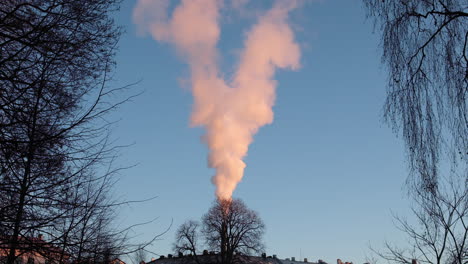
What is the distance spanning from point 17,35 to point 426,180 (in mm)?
5512

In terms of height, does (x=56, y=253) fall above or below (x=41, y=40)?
below

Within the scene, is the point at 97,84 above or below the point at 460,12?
below

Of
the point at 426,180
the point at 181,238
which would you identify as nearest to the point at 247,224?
the point at 181,238

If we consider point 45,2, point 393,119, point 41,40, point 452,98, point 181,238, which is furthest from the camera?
point 181,238


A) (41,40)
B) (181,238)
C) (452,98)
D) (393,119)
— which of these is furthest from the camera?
(181,238)

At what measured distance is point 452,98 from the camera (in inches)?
241

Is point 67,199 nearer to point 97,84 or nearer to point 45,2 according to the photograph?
point 97,84

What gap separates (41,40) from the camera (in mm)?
4637

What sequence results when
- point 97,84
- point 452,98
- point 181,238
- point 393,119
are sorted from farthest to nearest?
point 181,238, point 393,119, point 452,98, point 97,84

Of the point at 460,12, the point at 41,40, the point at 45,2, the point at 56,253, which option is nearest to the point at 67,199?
the point at 56,253

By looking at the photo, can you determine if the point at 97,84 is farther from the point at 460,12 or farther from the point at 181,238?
the point at 181,238

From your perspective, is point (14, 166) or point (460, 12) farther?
point (460, 12)

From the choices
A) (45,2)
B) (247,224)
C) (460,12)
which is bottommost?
(45,2)

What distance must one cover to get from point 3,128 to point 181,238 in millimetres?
47462
